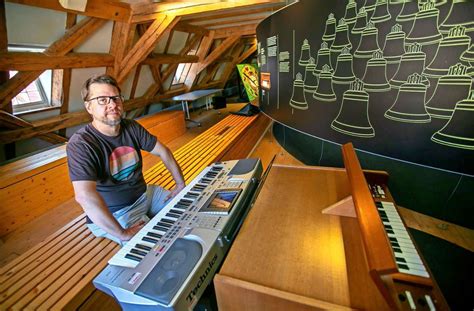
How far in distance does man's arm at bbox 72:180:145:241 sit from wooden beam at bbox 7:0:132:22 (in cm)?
235

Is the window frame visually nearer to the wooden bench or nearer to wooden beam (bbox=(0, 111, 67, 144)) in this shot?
wooden beam (bbox=(0, 111, 67, 144))

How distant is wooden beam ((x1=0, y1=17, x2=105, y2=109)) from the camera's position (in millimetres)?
2646

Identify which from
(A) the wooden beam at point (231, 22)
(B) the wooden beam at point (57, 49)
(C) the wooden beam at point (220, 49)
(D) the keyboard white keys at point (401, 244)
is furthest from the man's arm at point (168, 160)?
(C) the wooden beam at point (220, 49)

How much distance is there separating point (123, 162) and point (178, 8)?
113 inches

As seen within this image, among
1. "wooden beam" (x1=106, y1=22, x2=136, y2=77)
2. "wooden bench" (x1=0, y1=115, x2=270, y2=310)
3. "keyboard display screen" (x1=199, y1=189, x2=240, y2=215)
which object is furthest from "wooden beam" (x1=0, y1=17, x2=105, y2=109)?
"keyboard display screen" (x1=199, y1=189, x2=240, y2=215)

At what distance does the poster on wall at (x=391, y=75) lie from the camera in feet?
3.65

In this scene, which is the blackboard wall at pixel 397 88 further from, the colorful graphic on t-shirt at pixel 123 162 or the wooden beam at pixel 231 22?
the wooden beam at pixel 231 22

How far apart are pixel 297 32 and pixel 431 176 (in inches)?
67.1

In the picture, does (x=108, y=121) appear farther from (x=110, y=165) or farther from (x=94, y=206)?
(x=94, y=206)

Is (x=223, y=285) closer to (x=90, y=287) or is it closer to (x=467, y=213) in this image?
(x=90, y=287)

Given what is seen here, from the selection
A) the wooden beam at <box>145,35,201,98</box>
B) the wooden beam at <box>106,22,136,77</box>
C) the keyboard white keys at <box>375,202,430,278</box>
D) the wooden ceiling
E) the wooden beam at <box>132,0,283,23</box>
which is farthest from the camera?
the wooden beam at <box>145,35,201,98</box>

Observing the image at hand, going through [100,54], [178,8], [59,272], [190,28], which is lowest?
[59,272]

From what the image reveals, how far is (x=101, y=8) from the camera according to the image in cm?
271

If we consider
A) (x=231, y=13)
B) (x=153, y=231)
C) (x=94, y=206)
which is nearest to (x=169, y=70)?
(x=231, y=13)
